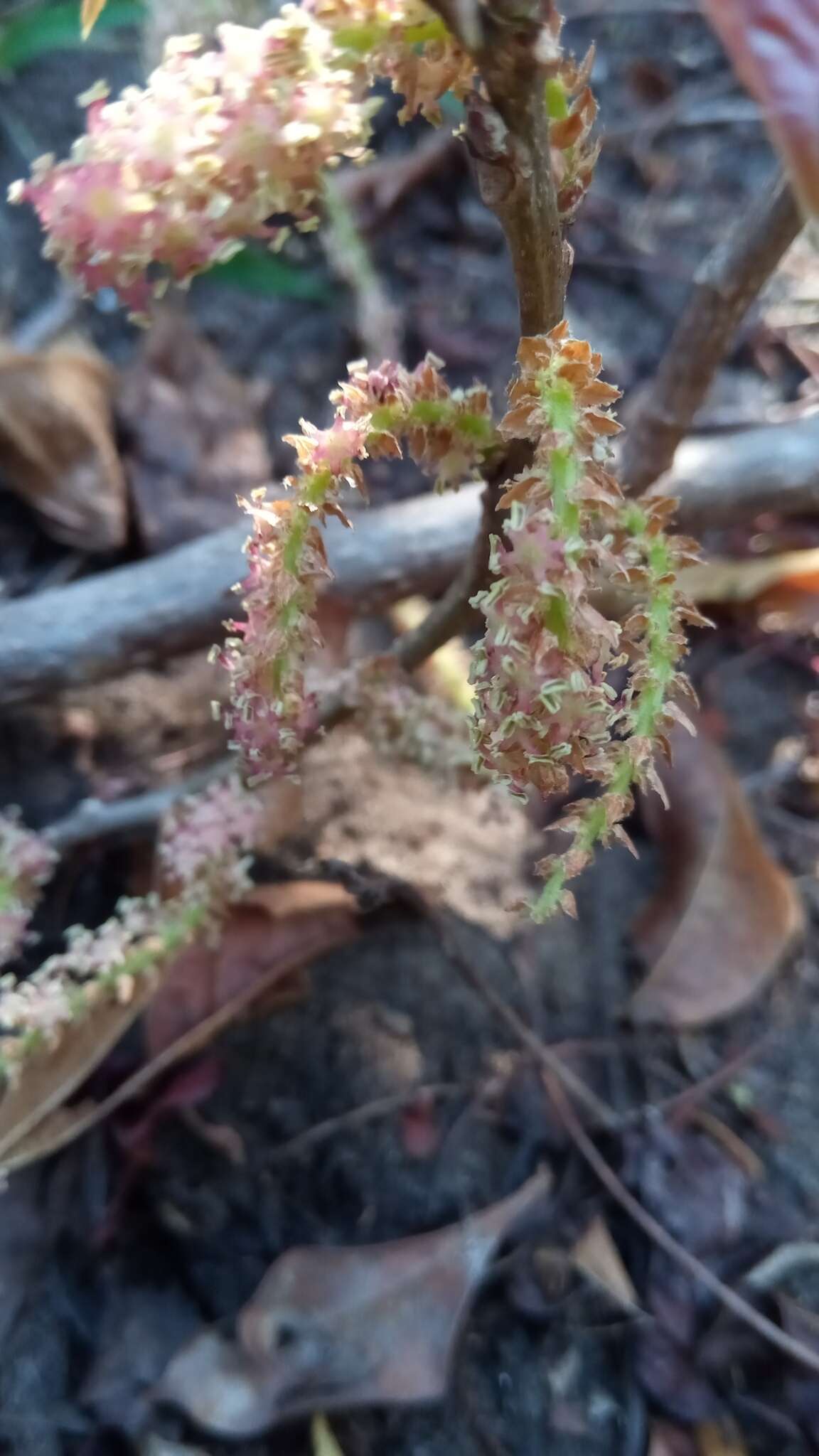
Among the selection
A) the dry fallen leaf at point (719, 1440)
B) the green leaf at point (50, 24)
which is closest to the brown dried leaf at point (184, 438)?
the green leaf at point (50, 24)

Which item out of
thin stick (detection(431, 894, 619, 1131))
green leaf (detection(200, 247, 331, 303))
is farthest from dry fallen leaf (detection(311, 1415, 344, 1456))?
green leaf (detection(200, 247, 331, 303))

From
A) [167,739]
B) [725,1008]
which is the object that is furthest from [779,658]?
[167,739]

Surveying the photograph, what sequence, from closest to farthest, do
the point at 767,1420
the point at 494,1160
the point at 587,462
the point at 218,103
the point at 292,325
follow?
the point at 587,462 < the point at 218,103 < the point at 767,1420 < the point at 494,1160 < the point at 292,325

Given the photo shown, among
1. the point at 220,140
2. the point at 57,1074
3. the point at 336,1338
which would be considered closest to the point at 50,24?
the point at 220,140

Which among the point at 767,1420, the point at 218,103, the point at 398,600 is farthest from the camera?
the point at 398,600

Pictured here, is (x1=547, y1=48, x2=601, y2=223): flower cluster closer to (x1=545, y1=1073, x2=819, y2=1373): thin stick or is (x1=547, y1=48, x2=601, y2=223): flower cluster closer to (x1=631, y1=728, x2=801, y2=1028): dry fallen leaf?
(x1=631, y1=728, x2=801, y2=1028): dry fallen leaf

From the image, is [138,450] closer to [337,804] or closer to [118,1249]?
[337,804]
